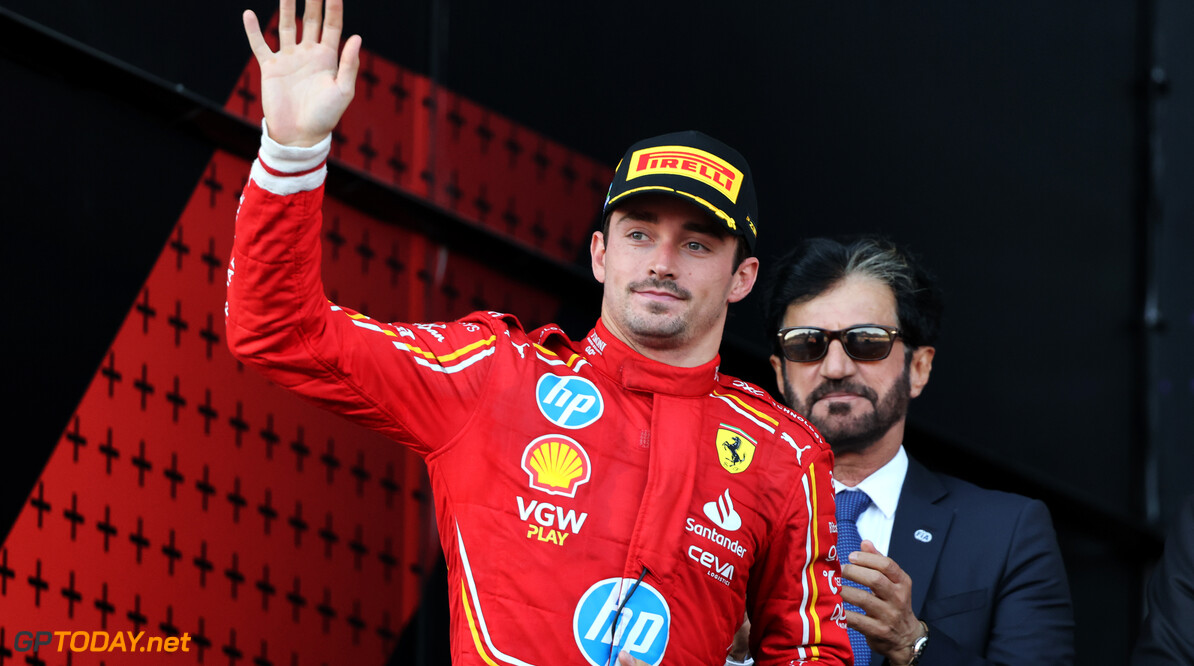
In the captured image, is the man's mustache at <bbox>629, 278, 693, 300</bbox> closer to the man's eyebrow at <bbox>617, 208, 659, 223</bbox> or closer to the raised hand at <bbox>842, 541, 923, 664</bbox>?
the man's eyebrow at <bbox>617, 208, 659, 223</bbox>

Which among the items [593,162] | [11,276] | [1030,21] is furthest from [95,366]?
[1030,21]

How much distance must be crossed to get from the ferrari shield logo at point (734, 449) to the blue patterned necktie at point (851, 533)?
0.57 meters

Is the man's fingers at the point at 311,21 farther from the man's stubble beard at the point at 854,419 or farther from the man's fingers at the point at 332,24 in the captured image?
the man's stubble beard at the point at 854,419

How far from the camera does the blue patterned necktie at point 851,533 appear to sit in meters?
2.45

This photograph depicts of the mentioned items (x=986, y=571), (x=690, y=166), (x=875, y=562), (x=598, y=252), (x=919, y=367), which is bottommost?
(x=875, y=562)

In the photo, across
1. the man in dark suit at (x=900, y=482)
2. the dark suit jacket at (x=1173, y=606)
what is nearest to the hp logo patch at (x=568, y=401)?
the man in dark suit at (x=900, y=482)

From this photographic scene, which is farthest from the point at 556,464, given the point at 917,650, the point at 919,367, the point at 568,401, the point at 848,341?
the point at 919,367

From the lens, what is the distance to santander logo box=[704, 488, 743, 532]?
1.92 metres

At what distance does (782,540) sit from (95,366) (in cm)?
145

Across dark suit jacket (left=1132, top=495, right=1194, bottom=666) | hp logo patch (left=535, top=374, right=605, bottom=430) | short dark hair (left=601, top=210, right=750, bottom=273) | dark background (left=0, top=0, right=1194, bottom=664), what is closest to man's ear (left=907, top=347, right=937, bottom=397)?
dark background (left=0, top=0, right=1194, bottom=664)

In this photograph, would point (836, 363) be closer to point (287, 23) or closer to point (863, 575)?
point (863, 575)

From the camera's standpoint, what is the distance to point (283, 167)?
1596 mm

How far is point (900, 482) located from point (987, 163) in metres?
1.13

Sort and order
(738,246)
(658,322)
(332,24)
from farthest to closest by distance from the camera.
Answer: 1. (738,246)
2. (658,322)
3. (332,24)
